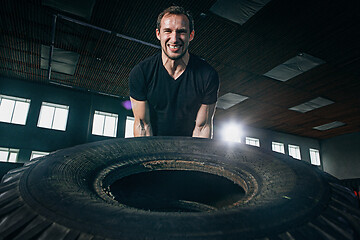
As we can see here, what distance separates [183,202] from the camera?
86 cm

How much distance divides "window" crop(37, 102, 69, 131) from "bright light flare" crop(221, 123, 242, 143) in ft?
21.5

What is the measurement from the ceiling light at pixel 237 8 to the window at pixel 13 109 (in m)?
6.75

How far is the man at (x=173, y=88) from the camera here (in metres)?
1.44

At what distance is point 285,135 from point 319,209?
43.0 ft

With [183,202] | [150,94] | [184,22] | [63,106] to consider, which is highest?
[63,106]

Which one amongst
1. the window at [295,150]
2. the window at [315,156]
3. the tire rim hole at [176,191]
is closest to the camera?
the tire rim hole at [176,191]

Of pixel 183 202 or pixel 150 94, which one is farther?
pixel 150 94

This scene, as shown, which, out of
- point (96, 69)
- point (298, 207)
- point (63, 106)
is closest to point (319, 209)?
point (298, 207)

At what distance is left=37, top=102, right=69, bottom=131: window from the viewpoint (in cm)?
798

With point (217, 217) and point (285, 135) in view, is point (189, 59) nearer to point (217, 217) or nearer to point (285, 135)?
point (217, 217)

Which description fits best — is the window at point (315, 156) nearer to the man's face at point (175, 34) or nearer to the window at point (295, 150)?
the window at point (295, 150)

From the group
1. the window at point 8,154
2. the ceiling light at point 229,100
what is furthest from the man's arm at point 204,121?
the window at point 8,154

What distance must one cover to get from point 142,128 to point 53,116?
768 cm

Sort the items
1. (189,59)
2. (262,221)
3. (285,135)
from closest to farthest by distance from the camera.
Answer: (262,221)
(189,59)
(285,135)
